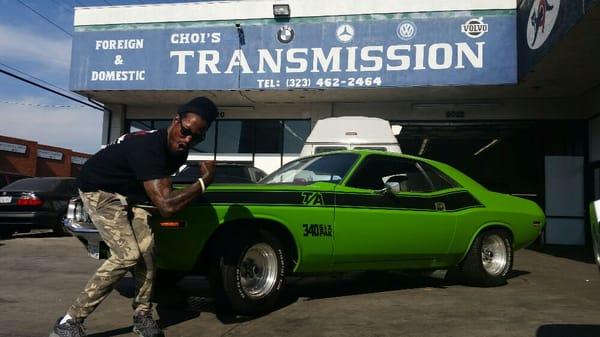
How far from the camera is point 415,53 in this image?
12961 mm

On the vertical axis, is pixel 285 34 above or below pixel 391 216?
above

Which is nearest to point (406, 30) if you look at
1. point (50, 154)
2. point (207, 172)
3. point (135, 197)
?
point (207, 172)

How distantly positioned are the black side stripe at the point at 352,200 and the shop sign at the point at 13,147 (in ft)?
121

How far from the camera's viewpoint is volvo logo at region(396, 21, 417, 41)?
13086 millimetres

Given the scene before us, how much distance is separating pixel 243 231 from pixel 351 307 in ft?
4.36

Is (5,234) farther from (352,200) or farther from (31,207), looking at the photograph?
(352,200)

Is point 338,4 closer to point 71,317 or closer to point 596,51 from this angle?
point 596,51

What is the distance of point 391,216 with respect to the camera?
5.77m

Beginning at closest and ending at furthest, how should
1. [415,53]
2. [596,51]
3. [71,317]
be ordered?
[71,317] → [596,51] → [415,53]

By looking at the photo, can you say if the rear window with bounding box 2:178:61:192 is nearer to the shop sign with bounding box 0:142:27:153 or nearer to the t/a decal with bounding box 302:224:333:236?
the t/a decal with bounding box 302:224:333:236

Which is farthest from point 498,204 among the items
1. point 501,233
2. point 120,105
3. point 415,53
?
point 120,105

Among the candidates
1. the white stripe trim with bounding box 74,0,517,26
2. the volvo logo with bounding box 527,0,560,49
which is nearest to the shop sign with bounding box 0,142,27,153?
the white stripe trim with bounding box 74,0,517,26

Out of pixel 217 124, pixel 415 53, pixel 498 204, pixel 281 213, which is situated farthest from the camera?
pixel 217 124

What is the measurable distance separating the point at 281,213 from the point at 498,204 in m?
3.10
